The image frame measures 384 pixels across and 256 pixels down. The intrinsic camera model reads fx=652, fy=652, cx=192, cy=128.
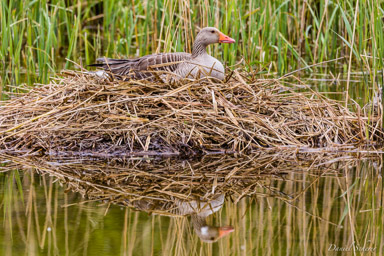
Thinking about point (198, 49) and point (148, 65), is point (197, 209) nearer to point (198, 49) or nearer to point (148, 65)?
point (148, 65)

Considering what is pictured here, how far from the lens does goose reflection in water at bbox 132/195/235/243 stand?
3.61 metres

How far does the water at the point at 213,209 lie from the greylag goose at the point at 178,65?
1131 millimetres

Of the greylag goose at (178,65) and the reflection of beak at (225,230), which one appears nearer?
the reflection of beak at (225,230)

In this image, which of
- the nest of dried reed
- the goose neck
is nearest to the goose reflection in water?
the nest of dried reed

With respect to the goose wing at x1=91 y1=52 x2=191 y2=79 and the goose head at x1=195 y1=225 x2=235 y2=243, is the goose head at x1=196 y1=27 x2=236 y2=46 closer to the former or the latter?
the goose wing at x1=91 y1=52 x2=191 y2=79

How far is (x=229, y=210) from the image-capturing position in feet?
13.3

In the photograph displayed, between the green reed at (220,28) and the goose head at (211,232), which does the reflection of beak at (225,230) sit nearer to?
the goose head at (211,232)

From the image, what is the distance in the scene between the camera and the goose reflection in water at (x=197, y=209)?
361cm

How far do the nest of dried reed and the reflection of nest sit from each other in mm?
220

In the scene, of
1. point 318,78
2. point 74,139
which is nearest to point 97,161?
point 74,139

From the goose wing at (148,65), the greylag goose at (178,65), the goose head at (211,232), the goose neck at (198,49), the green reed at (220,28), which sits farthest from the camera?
the green reed at (220,28)

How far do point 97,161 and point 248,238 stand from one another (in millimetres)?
2097

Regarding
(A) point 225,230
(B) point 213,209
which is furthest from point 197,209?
(A) point 225,230

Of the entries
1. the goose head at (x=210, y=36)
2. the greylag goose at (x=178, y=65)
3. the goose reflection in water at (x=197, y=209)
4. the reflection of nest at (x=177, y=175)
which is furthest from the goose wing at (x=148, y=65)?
the goose reflection in water at (x=197, y=209)
